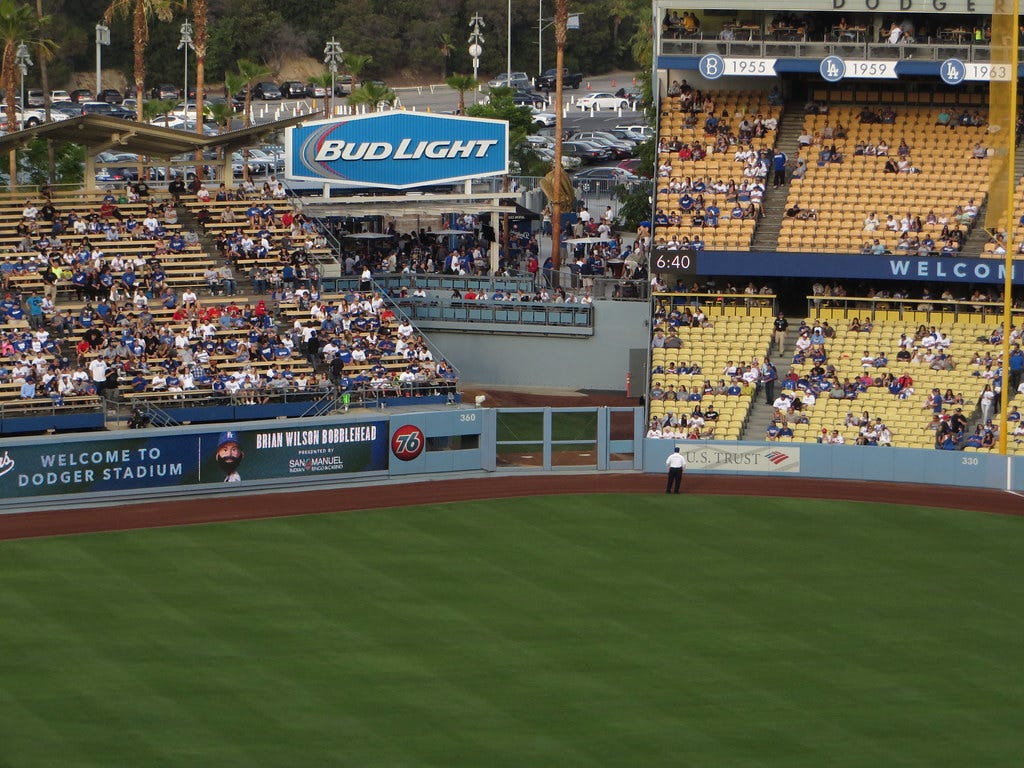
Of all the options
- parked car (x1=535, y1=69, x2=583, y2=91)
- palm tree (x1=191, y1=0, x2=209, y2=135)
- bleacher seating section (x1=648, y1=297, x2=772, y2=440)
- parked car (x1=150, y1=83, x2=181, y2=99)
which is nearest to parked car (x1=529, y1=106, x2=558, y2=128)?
parked car (x1=535, y1=69, x2=583, y2=91)

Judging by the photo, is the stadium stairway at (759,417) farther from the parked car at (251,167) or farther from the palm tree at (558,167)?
the parked car at (251,167)

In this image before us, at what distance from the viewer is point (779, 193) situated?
50.5 meters

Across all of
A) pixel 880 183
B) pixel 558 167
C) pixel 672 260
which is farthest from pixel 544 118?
pixel 672 260

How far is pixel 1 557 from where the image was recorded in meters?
32.3

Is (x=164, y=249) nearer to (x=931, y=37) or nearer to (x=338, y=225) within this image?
(x=338, y=225)

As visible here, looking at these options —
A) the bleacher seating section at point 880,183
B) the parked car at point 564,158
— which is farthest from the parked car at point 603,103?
the bleacher seating section at point 880,183

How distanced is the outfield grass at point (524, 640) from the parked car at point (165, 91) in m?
63.3

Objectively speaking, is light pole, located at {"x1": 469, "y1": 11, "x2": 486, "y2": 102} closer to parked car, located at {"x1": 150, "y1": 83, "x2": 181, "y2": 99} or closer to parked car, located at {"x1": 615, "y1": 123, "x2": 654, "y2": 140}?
parked car, located at {"x1": 615, "y1": 123, "x2": 654, "y2": 140}

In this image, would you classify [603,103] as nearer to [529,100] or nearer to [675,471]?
[529,100]

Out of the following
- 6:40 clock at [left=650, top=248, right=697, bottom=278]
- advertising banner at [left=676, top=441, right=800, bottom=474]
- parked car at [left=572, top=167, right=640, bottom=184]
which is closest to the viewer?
advertising banner at [left=676, top=441, right=800, bottom=474]

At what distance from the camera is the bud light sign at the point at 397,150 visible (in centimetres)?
5347

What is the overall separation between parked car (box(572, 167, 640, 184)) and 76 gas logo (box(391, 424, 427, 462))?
93.7 ft

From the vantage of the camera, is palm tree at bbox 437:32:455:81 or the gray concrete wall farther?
palm tree at bbox 437:32:455:81

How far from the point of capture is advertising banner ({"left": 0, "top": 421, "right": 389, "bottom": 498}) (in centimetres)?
3641
